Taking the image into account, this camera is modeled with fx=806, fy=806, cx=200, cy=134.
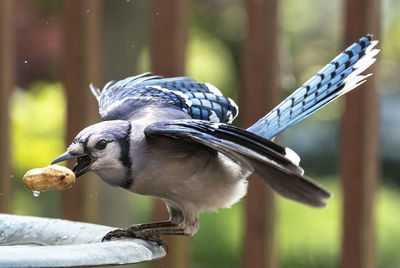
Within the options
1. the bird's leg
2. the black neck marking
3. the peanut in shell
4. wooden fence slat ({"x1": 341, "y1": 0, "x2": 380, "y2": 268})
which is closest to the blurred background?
wooden fence slat ({"x1": 341, "y1": 0, "x2": 380, "y2": 268})

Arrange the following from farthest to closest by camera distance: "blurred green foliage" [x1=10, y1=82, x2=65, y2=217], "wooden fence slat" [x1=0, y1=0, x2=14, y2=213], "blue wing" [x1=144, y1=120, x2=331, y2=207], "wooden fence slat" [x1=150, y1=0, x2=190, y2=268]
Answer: "blurred green foliage" [x1=10, y1=82, x2=65, y2=217], "wooden fence slat" [x1=0, y1=0, x2=14, y2=213], "wooden fence slat" [x1=150, y1=0, x2=190, y2=268], "blue wing" [x1=144, y1=120, x2=331, y2=207]

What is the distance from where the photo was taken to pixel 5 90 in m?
2.18

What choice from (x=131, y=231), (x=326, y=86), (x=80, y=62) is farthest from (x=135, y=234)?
(x=80, y=62)

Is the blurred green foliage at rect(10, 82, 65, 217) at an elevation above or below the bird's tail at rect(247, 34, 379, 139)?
above

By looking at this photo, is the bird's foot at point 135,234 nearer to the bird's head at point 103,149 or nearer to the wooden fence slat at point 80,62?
the bird's head at point 103,149

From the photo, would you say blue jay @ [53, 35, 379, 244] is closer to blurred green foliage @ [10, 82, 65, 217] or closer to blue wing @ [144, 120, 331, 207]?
blue wing @ [144, 120, 331, 207]

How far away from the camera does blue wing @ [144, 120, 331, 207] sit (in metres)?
1.19

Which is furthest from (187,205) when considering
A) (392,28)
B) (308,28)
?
(308,28)

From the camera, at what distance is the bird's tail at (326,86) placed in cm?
151

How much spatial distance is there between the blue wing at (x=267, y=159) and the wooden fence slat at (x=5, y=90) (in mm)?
993

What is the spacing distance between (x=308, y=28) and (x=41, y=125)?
2.88 m

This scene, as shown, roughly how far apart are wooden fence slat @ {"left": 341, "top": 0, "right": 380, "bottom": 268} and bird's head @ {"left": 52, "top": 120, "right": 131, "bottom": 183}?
0.67 meters

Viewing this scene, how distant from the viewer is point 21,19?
406 cm

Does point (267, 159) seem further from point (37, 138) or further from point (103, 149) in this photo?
point (37, 138)
